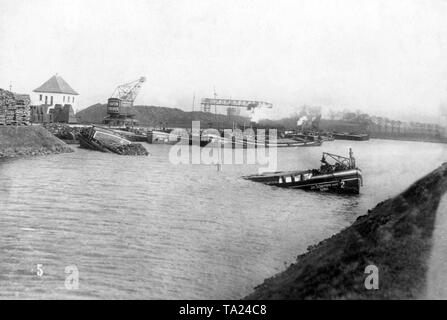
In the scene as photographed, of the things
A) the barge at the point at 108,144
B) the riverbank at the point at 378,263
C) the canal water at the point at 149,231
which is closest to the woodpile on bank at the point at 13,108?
the barge at the point at 108,144

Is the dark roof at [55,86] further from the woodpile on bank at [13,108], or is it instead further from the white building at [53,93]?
the woodpile on bank at [13,108]

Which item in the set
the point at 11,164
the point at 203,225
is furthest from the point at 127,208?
the point at 11,164

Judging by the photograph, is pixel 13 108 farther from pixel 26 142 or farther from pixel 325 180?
pixel 325 180

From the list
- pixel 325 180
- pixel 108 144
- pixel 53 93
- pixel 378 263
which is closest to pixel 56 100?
pixel 53 93

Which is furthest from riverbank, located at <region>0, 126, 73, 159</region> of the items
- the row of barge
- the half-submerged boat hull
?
the half-submerged boat hull

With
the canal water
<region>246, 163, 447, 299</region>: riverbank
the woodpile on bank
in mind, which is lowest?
the canal water

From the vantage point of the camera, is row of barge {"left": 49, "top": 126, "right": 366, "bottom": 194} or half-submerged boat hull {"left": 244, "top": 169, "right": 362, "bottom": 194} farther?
row of barge {"left": 49, "top": 126, "right": 366, "bottom": 194}

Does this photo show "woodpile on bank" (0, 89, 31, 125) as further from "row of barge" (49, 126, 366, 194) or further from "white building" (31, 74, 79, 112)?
"white building" (31, 74, 79, 112)

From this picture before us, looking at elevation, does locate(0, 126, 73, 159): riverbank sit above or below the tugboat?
above
